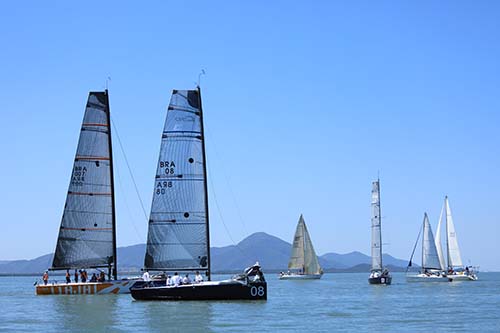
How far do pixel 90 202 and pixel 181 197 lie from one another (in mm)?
10110

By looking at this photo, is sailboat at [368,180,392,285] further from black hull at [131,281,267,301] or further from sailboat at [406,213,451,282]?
black hull at [131,281,267,301]

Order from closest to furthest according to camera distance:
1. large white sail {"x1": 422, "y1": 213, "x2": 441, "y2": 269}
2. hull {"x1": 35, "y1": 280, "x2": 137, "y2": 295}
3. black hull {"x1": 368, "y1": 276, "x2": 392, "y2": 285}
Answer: hull {"x1": 35, "y1": 280, "x2": 137, "y2": 295}, black hull {"x1": 368, "y1": 276, "x2": 392, "y2": 285}, large white sail {"x1": 422, "y1": 213, "x2": 441, "y2": 269}

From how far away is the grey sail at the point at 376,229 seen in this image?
95.2m

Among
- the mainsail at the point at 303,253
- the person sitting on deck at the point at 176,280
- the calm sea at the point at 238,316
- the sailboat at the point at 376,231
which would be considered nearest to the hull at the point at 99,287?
the calm sea at the point at 238,316

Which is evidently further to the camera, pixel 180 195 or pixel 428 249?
pixel 428 249

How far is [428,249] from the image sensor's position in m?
97.2

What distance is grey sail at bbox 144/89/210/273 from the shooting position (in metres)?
48.0

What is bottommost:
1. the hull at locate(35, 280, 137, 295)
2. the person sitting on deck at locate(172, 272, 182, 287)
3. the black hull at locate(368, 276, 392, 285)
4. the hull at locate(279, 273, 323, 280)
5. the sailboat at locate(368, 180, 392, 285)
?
the hull at locate(279, 273, 323, 280)

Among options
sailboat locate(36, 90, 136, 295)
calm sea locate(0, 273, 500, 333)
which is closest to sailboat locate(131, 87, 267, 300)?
calm sea locate(0, 273, 500, 333)

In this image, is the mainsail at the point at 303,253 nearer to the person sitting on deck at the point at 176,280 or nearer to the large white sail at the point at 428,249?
the large white sail at the point at 428,249

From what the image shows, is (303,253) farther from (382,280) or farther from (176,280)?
(176,280)

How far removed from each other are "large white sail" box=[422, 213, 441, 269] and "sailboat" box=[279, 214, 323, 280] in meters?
20.5

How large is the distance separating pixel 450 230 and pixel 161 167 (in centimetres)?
6186

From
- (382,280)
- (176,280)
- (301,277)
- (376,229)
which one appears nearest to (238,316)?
(176,280)
